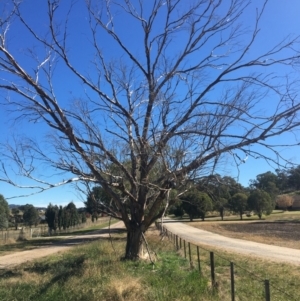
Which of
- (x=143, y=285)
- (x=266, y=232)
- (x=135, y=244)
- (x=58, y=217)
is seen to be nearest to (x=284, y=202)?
(x=58, y=217)

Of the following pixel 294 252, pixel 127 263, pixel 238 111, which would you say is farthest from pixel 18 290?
pixel 294 252

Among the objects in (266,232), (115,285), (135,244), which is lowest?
(115,285)

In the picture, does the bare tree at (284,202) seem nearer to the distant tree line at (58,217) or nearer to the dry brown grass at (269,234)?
the distant tree line at (58,217)

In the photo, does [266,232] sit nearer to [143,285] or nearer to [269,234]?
[269,234]

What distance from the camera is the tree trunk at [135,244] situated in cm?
1521

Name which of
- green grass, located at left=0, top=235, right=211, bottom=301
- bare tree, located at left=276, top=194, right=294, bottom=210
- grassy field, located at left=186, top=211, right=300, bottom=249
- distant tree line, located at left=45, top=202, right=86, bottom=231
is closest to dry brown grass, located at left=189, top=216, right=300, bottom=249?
grassy field, located at left=186, top=211, right=300, bottom=249

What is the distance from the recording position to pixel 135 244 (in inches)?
603

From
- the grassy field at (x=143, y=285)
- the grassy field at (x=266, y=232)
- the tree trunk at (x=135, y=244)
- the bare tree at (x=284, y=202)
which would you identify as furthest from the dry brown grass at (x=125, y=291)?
the bare tree at (x=284, y=202)

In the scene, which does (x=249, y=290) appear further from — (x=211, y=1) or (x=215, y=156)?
(x=211, y=1)

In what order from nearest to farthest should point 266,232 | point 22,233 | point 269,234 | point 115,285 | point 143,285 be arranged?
1. point 115,285
2. point 143,285
3. point 269,234
4. point 266,232
5. point 22,233

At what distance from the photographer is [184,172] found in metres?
14.1

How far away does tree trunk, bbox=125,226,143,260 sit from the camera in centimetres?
1521

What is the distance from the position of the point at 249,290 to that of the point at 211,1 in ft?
28.4

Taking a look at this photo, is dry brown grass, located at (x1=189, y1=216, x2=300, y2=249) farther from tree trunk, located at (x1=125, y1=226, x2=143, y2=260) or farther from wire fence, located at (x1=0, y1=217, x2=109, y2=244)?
wire fence, located at (x1=0, y1=217, x2=109, y2=244)
